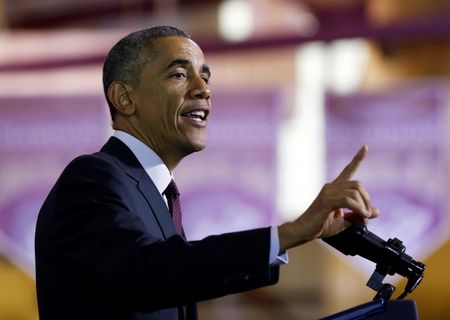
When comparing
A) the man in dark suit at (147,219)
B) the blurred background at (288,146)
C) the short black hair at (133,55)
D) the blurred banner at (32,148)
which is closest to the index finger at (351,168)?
the man in dark suit at (147,219)

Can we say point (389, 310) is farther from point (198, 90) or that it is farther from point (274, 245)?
point (198, 90)

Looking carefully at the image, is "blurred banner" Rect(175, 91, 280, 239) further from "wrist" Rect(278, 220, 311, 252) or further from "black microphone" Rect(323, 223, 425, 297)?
"wrist" Rect(278, 220, 311, 252)

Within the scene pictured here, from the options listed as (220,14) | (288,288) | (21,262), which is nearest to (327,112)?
(288,288)

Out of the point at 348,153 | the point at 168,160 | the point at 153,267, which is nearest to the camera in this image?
the point at 153,267

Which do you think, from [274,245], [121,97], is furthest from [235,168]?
[274,245]

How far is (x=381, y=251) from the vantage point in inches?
72.8

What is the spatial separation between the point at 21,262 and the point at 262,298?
1506mm

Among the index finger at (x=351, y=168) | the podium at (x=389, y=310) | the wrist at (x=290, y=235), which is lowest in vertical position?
the podium at (x=389, y=310)

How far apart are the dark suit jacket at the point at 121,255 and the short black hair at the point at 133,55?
239 mm

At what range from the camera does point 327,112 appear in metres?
6.13

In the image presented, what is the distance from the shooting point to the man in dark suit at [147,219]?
1.70 metres

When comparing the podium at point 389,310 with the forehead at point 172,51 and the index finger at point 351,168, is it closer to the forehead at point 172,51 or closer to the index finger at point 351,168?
the index finger at point 351,168

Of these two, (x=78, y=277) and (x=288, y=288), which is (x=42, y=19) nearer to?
(x=288, y=288)

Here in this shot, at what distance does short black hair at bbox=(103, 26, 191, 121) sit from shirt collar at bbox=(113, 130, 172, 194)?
104mm
